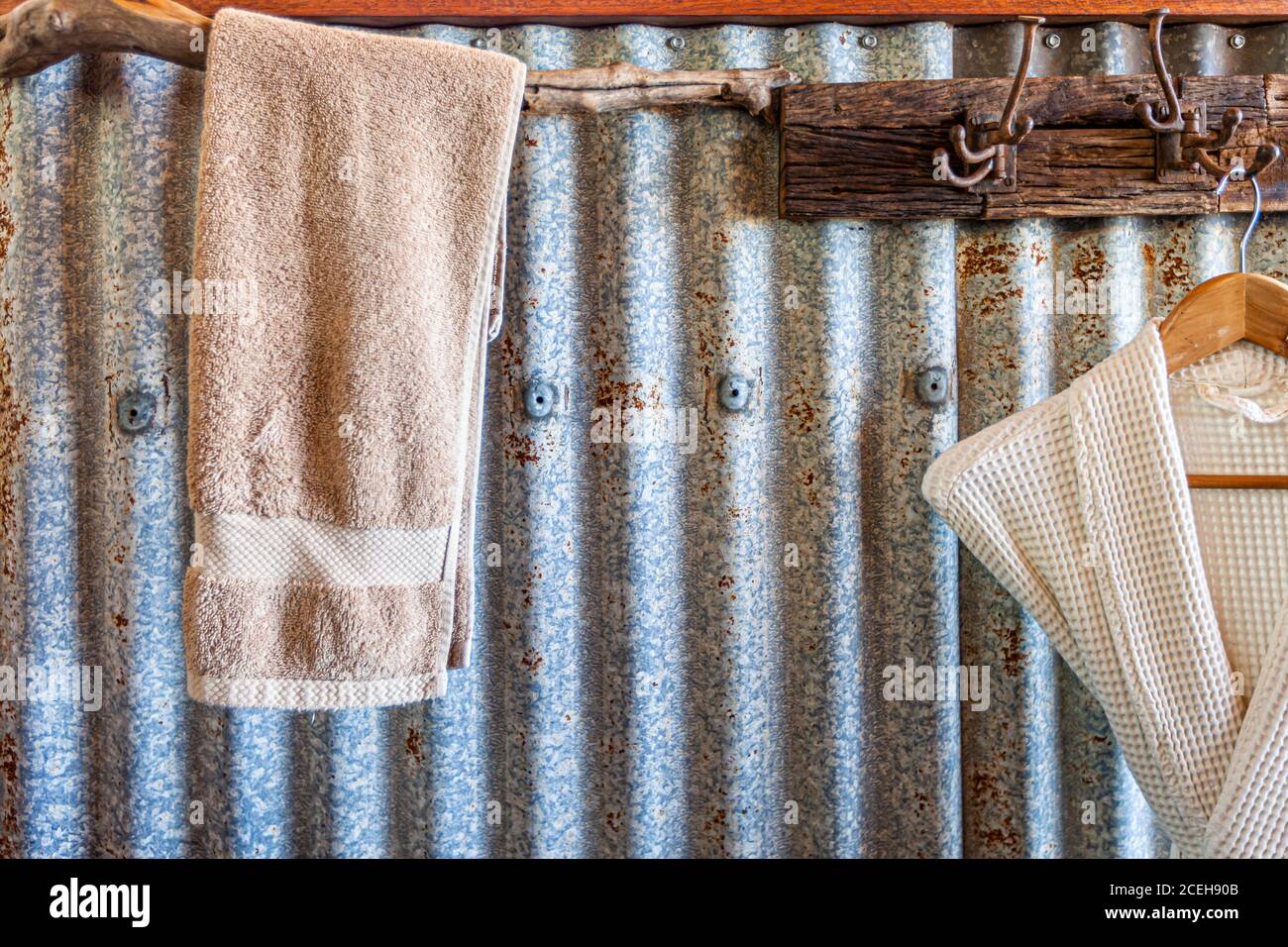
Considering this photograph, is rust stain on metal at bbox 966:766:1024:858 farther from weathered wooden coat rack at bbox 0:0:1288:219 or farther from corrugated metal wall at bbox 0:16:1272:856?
weathered wooden coat rack at bbox 0:0:1288:219

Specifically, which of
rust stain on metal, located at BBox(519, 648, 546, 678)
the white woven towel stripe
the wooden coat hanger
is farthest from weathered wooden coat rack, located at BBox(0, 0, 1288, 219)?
rust stain on metal, located at BBox(519, 648, 546, 678)

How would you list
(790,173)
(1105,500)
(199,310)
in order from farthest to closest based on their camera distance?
(790,173), (1105,500), (199,310)

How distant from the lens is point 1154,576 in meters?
0.99

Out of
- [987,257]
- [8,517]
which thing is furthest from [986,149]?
[8,517]

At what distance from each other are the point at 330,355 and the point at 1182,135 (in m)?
1.17

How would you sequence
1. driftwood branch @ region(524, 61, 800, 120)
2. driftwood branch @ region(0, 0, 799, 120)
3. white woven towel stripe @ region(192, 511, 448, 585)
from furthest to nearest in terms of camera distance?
driftwood branch @ region(524, 61, 800, 120) < driftwood branch @ region(0, 0, 799, 120) < white woven towel stripe @ region(192, 511, 448, 585)

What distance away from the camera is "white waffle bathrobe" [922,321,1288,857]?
95 cm

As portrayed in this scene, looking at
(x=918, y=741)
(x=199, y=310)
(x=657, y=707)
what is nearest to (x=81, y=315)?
(x=199, y=310)

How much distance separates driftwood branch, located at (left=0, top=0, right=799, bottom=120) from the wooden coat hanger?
2.02 ft

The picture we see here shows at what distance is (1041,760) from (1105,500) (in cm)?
47

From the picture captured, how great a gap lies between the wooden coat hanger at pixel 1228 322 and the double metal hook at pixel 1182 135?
61 millimetres

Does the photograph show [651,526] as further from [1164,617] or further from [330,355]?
[1164,617]

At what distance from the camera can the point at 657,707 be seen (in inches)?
49.1

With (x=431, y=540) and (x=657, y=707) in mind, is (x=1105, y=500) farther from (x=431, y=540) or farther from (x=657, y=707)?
(x=431, y=540)
